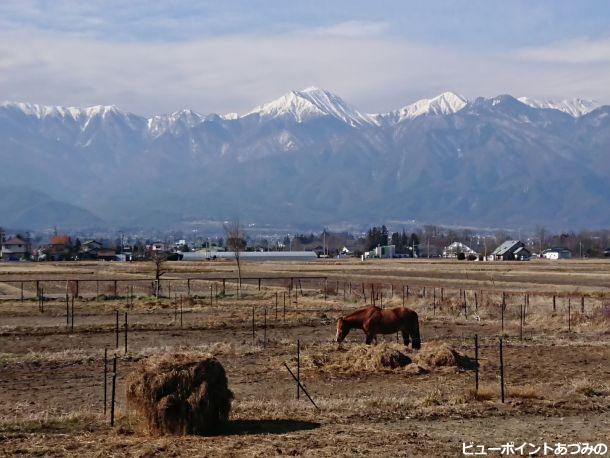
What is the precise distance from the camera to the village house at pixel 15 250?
166m

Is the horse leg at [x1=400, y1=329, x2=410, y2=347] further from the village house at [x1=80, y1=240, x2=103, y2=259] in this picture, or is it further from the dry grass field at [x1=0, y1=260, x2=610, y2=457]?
the village house at [x1=80, y1=240, x2=103, y2=259]

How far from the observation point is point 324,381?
63.8ft

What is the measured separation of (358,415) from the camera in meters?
15.0

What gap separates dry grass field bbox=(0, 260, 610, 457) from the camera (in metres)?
13.0

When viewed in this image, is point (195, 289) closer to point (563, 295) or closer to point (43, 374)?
point (563, 295)

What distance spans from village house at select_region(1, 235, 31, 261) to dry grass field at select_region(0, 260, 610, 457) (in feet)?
440

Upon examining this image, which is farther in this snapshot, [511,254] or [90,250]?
[90,250]

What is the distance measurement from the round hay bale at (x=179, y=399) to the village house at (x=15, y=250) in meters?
157

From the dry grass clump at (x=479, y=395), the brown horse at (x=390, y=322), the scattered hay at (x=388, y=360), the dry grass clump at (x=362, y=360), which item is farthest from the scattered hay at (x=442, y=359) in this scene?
the dry grass clump at (x=479, y=395)

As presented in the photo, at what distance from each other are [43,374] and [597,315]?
2103cm

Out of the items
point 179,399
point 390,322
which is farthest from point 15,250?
point 179,399

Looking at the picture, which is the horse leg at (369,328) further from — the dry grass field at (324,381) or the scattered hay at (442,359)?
the scattered hay at (442,359)

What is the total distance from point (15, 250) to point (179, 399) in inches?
6705

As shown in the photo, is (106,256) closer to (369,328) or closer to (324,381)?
(369,328)
